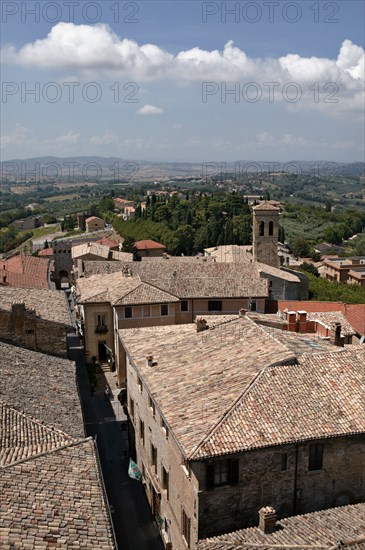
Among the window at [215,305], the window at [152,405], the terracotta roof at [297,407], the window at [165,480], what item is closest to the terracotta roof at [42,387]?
the window at [152,405]

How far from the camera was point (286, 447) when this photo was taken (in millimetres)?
15828

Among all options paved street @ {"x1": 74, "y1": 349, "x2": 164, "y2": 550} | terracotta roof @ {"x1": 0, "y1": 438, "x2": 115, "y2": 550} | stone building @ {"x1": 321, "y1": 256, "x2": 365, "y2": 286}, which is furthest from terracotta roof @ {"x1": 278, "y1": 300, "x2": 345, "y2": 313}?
stone building @ {"x1": 321, "y1": 256, "x2": 365, "y2": 286}

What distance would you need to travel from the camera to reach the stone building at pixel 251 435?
15.5 metres

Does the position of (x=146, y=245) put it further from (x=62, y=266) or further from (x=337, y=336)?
(x=337, y=336)

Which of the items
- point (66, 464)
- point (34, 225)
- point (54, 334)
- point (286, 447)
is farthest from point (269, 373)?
point (34, 225)

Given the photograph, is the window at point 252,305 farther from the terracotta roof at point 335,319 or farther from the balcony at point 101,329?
the balcony at point 101,329

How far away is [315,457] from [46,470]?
8.02m

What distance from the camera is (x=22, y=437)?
55.4 feet

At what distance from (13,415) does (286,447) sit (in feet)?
29.7

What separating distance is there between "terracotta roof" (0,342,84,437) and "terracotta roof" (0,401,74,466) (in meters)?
0.50

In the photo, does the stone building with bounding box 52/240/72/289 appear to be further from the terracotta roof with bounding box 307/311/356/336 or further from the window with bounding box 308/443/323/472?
the window with bounding box 308/443/323/472

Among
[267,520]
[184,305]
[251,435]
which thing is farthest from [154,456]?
[184,305]

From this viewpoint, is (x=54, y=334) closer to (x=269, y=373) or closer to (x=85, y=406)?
(x=85, y=406)

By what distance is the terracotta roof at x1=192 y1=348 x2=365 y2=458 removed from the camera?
15547mm
